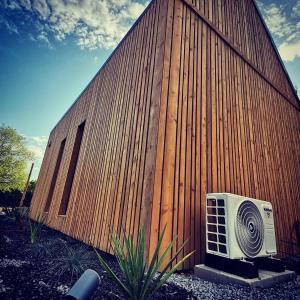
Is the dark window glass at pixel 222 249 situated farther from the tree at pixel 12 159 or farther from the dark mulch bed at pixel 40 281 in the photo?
the tree at pixel 12 159

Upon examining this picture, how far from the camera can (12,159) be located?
21797 millimetres

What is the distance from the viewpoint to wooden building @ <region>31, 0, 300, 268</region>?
105 inches

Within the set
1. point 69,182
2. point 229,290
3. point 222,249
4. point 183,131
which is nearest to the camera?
point 229,290

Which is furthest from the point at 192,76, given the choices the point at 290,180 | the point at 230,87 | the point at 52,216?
the point at 52,216

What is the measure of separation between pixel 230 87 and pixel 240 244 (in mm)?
2903

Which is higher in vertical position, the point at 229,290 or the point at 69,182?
the point at 69,182

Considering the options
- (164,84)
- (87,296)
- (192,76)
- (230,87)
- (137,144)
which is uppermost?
(230,87)

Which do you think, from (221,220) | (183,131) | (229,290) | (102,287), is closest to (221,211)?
(221,220)

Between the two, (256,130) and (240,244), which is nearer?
(240,244)

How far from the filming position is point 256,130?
4.46 meters

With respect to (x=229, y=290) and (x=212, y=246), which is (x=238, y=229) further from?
(x=229, y=290)

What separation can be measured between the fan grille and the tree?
23.1 m

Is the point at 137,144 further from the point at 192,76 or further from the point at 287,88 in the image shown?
the point at 287,88

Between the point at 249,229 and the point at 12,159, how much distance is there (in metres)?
24.5
